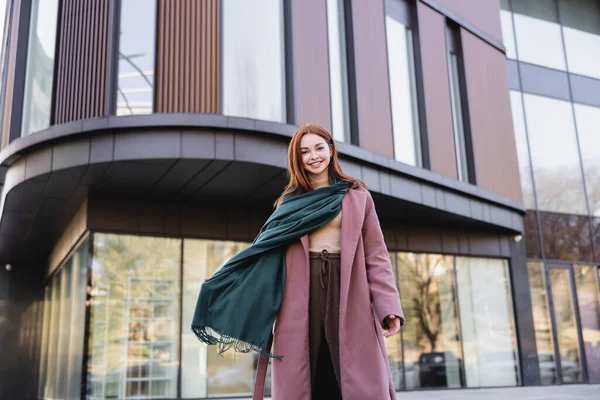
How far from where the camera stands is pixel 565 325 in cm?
1525

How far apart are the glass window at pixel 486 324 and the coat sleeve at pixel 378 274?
11422 mm

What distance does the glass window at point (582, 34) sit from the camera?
1800cm

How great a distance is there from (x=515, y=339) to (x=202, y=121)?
29.6 feet

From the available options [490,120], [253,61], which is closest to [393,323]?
[253,61]

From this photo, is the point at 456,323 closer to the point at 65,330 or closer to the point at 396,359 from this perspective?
the point at 396,359

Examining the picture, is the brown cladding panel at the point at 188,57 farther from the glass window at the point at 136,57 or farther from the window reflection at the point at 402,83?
the window reflection at the point at 402,83

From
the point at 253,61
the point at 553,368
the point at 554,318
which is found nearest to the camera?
the point at 253,61

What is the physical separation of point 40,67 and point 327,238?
9.59 m

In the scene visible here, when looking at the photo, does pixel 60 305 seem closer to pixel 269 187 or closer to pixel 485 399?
pixel 269 187

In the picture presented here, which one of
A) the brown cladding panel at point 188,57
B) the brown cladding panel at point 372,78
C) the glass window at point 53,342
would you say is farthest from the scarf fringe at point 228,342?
the glass window at point 53,342

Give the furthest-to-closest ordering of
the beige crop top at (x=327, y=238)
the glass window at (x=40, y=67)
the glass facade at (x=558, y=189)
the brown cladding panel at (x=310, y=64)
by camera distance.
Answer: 1. the glass facade at (x=558, y=189)
2. the glass window at (x=40, y=67)
3. the brown cladding panel at (x=310, y=64)
4. the beige crop top at (x=327, y=238)

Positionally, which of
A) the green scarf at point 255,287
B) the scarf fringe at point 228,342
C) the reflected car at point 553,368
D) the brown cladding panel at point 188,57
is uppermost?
the brown cladding panel at point 188,57

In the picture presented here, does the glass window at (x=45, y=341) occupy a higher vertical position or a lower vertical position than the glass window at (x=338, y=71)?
lower

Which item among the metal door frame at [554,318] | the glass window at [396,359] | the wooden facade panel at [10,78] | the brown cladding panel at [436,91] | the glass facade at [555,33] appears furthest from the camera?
the glass facade at [555,33]
